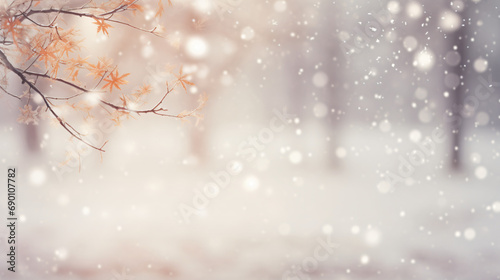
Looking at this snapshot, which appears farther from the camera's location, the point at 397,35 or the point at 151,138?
the point at 151,138

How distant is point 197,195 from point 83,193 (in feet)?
6.70

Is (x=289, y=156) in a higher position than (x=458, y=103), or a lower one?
higher

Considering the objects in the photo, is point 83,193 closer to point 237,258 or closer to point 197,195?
point 197,195

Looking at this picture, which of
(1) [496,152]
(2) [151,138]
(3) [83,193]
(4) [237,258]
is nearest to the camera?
(4) [237,258]

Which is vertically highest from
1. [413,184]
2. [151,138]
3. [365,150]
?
[151,138]

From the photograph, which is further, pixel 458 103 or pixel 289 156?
pixel 289 156

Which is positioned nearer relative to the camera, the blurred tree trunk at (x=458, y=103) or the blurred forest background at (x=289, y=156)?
the blurred forest background at (x=289, y=156)

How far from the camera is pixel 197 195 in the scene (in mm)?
7809

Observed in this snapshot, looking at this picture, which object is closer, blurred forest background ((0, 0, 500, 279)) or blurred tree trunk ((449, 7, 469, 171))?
blurred forest background ((0, 0, 500, 279))

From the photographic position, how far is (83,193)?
776 centimetres

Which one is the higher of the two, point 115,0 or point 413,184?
point 413,184

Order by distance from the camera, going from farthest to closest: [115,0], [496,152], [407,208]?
[496,152] → [407,208] → [115,0]

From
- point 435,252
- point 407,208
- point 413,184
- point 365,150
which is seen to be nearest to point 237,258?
point 435,252

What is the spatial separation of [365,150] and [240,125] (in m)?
3.39
